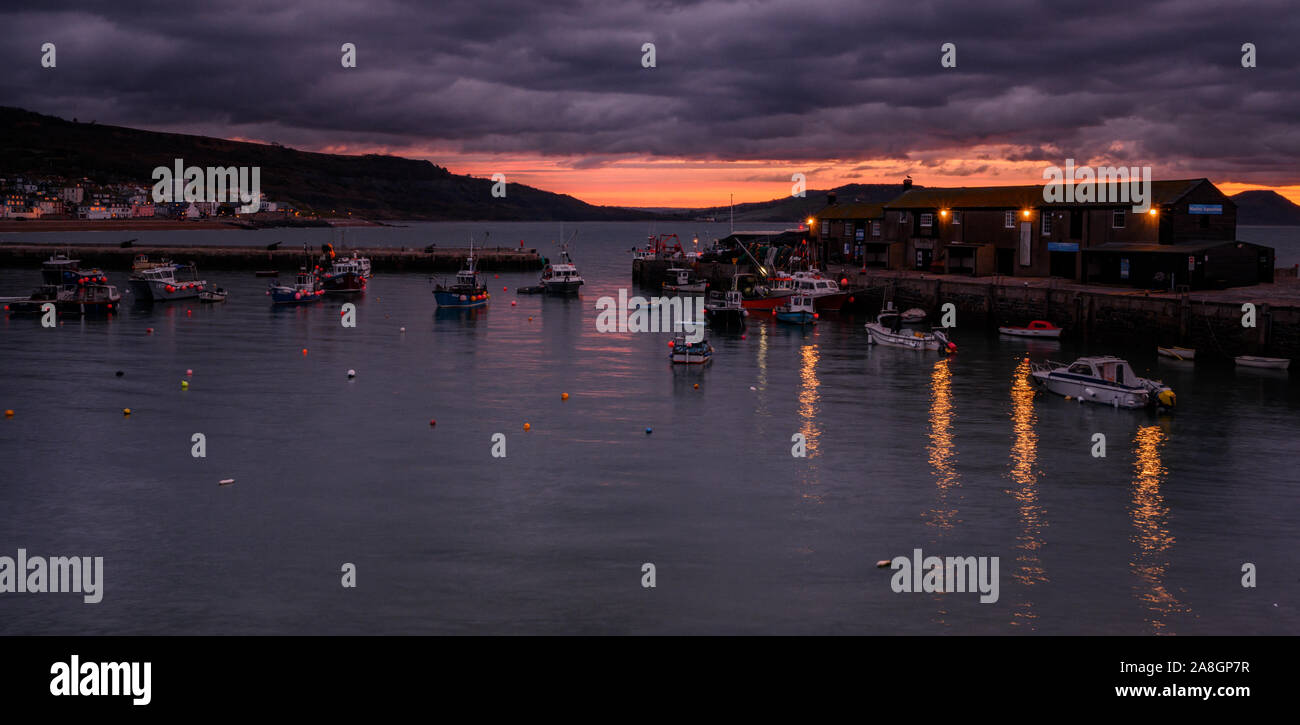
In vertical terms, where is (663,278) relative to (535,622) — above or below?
above

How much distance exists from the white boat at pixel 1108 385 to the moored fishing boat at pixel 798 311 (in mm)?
32461

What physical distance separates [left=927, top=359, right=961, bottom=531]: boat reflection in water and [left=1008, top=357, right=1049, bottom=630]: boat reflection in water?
1924 millimetres

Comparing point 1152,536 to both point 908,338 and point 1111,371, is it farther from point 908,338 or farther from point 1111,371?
point 908,338

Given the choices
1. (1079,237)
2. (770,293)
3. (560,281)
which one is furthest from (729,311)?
(560,281)

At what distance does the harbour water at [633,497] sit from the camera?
2248 cm

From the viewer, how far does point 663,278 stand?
12731 centimetres

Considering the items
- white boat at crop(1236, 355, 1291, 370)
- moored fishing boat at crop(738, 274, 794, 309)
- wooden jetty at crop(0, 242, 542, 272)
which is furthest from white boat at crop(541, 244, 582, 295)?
white boat at crop(1236, 355, 1291, 370)

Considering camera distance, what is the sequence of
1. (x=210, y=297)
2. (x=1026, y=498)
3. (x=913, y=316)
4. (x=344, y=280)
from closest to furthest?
(x=1026, y=498), (x=913, y=316), (x=210, y=297), (x=344, y=280)

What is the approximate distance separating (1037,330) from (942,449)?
113ft

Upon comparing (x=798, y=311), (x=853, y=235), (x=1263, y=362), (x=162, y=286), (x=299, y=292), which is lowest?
(x=1263, y=362)

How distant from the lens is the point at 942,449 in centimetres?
3794
